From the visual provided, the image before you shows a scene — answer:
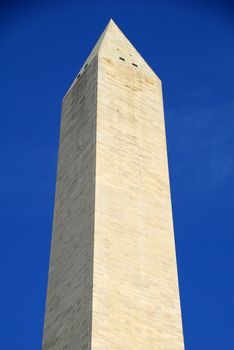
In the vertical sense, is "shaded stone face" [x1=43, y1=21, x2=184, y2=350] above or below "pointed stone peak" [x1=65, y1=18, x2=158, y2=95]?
below

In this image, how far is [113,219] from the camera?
18.9 metres

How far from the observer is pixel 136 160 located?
2091cm

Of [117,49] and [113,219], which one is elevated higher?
[117,49]

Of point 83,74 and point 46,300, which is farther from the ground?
point 83,74

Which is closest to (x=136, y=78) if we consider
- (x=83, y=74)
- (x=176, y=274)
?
(x=83, y=74)

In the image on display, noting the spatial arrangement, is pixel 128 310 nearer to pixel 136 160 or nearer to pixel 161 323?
pixel 161 323

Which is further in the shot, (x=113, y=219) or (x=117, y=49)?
(x=117, y=49)

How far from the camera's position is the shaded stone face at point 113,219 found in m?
17.2

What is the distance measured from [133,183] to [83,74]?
4978 millimetres

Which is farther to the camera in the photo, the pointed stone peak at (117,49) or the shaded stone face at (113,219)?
the pointed stone peak at (117,49)

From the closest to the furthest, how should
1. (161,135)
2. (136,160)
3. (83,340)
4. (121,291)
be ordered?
(83,340) < (121,291) < (136,160) < (161,135)

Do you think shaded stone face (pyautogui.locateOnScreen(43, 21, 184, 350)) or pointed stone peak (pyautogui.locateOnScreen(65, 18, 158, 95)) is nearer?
shaded stone face (pyautogui.locateOnScreen(43, 21, 184, 350))

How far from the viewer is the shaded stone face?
17203mm

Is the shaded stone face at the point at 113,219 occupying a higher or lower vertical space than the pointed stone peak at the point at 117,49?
lower
